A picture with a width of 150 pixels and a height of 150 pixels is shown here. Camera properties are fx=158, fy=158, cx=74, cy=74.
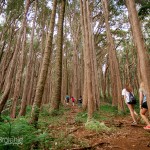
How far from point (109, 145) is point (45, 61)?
3.26 meters

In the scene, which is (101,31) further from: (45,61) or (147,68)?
(147,68)

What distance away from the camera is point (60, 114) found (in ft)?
27.9

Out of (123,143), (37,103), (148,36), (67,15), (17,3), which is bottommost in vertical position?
(123,143)

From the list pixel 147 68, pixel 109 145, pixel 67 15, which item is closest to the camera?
pixel 147 68

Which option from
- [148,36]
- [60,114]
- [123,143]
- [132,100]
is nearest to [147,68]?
[123,143]

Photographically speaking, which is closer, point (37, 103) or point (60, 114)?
point (37, 103)

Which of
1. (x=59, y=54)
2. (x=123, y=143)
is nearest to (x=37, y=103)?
(x=123, y=143)

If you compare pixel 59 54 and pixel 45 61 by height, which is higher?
pixel 59 54

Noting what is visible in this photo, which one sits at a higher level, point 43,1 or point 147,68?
point 43,1

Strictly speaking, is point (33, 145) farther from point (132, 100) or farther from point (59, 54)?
point (59, 54)

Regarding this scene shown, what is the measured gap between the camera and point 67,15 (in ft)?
61.7

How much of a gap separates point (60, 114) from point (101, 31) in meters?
11.7

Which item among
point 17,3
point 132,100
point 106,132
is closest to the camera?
point 106,132

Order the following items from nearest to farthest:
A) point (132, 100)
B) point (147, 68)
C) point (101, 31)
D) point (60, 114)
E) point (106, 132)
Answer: point (147, 68)
point (106, 132)
point (132, 100)
point (60, 114)
point (101, 31)
